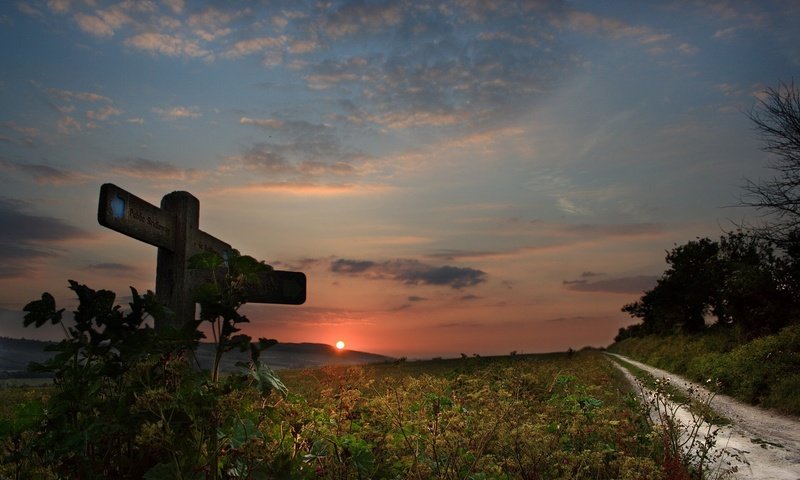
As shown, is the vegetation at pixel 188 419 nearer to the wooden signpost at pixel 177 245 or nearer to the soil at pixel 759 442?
the wooden signpost at pixel 177 245

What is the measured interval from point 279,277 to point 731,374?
1525cm

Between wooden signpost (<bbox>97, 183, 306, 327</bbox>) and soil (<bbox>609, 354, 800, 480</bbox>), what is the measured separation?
15.5ft

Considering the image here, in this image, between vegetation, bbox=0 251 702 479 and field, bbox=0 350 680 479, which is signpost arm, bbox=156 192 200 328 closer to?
field, bbox=0 350 680 479

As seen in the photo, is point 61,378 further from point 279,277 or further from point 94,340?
point 279,277

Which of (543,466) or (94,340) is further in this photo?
(543,466)

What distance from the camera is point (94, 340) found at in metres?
4.01

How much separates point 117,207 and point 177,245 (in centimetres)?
111

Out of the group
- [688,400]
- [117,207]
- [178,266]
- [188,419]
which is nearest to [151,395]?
[188,419]

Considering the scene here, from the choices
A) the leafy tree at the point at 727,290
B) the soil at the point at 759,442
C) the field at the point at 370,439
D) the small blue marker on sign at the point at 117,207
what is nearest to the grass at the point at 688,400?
the soil at the point at 759,442

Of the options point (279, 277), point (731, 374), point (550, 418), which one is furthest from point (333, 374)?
point (731, 374)

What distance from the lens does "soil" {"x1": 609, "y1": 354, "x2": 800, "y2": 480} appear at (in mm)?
7377

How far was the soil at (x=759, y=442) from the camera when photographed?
7.38m

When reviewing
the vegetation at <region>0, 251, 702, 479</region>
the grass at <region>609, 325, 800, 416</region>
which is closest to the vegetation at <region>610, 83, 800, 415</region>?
the grass at <region>609, 325, 800, 416</region>

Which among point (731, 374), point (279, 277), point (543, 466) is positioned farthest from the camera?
point (731, 374)
